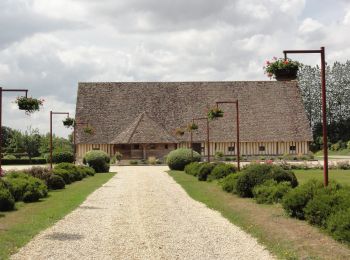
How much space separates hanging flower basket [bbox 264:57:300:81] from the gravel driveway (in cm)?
373

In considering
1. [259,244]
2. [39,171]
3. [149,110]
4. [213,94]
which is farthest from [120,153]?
[259,244]

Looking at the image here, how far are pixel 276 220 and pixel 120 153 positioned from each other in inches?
1627

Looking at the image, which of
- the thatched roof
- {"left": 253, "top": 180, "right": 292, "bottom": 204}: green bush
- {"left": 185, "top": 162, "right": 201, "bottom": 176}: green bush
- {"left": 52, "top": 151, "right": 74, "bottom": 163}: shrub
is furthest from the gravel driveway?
the thatched roof

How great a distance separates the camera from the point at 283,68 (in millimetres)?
13266

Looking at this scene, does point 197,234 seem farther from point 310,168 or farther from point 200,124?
point 200,124

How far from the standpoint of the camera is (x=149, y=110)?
5822cm

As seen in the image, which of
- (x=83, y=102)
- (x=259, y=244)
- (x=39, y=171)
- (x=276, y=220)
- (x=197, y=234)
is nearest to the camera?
(x=259, y=244)

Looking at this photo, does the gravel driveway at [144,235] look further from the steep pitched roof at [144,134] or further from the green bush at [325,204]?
the steep pitched roof at [144,134]

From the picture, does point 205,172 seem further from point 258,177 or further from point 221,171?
point 258,177

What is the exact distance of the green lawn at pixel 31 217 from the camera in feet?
35.1

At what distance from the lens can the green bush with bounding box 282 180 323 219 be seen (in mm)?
12723

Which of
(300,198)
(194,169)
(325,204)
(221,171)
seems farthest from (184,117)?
(325,204)

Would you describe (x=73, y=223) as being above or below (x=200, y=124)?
below

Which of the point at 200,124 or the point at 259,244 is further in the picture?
the point at 200,124
